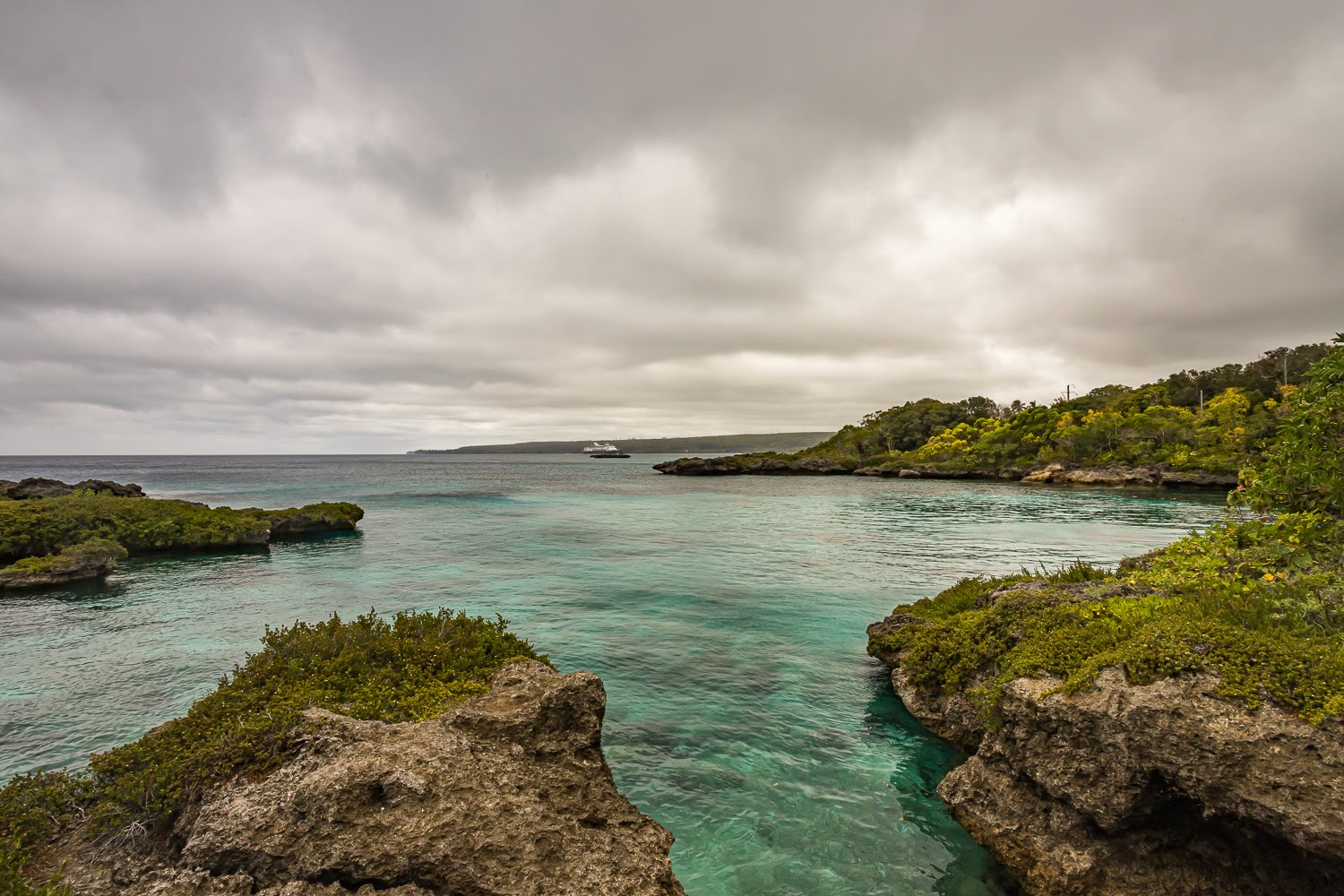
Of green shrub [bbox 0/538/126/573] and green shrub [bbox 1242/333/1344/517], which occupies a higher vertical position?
green shrub [bbox 1242/333/1344/517]

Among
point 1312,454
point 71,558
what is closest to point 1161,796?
point 1312,454

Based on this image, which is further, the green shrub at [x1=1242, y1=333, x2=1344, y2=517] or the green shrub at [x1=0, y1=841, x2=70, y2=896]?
the green shrub at [x1=1242, y1=333, x2=1344, y2=517]

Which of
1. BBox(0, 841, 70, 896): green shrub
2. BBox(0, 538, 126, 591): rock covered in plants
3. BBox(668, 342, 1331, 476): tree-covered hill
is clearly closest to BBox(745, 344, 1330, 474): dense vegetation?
BBox(668, 342, 1331, 476): tree-covered hill

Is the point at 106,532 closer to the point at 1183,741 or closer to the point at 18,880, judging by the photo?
the point at 18,880

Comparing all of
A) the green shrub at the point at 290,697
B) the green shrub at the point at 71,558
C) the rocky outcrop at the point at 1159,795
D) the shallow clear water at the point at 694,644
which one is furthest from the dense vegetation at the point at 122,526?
the rocky outcrop at the point at 1159,795

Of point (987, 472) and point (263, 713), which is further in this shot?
point (987, 472)

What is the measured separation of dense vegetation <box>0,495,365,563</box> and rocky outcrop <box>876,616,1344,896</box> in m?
38.2

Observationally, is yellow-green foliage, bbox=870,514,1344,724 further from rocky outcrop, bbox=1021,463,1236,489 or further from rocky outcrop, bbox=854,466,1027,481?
rocky outcrop, bbox=854,466,1027,481

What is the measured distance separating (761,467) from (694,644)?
111 metres

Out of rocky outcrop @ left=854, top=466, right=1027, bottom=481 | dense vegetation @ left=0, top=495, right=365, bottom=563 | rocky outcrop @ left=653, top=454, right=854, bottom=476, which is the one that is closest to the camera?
dense vegetation @ left=0, top=495, right=365, bottom=563

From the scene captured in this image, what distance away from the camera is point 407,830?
4.71 m

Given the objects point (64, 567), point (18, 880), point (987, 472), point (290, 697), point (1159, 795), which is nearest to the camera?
point (18, 880)

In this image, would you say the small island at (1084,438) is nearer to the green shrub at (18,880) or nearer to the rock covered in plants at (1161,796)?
the rock covered in plants at (1161,796)

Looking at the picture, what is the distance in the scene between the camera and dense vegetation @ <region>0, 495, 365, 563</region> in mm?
27312
